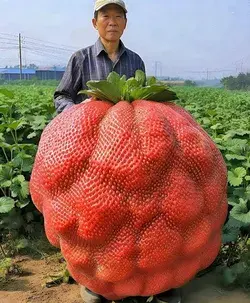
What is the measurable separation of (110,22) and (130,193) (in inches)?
62.6

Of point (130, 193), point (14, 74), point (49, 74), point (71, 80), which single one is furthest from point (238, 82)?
point (130, 193)

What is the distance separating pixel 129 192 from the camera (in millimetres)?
2348

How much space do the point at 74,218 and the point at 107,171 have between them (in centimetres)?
28

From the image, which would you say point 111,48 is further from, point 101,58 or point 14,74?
point 14,74

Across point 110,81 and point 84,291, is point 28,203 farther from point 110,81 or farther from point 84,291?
point 110,81

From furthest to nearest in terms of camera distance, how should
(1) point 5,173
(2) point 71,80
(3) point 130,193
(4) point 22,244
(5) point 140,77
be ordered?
(1) point 5,173
(4) point 22,244
(2) point 71,80
(5) point 140,77
(3) point 130,193

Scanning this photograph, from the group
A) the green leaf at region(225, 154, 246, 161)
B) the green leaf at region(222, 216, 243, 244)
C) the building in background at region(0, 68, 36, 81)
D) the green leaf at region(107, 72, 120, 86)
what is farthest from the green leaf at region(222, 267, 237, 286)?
the building in background at region(0, 68, 36, 81)

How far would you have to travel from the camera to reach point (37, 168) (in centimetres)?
264

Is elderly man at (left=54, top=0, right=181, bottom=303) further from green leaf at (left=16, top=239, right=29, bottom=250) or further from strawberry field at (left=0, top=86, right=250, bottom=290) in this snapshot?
green leaf at (left=16, top=239, right=29, bottom=250)

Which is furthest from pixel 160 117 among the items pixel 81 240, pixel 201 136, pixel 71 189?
pixel 81 240

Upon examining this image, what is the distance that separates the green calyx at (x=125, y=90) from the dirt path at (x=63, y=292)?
1.22 meters

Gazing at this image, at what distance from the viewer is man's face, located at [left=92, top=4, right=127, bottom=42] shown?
3459mm

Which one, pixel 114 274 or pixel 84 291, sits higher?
pixel 114 274

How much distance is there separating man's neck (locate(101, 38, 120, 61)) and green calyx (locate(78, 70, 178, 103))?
1012mm
